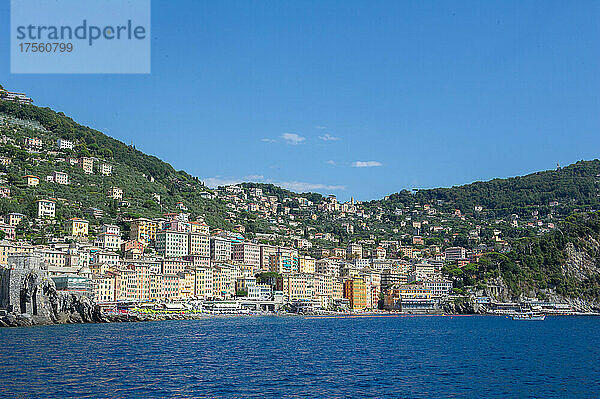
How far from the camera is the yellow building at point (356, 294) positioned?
11401 cm

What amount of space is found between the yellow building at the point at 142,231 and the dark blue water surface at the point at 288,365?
176 ft

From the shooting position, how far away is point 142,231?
357 ft

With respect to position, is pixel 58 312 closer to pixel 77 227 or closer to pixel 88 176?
pixel 77 227

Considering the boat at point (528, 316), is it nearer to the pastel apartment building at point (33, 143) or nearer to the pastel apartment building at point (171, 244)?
the pastel apartment building at point (171, 244)

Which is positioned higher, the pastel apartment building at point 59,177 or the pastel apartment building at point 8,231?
the pastel apartment building at point 59,177

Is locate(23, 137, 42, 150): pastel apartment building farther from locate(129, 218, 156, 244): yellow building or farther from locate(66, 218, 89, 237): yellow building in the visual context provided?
locate(129, 218, 156, 244): yellow building

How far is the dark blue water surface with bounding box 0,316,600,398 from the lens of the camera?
2700 centimetres

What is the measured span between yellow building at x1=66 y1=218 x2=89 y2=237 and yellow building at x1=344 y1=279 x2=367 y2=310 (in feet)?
152

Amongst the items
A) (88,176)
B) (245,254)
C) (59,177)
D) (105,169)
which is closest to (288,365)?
(245,254)

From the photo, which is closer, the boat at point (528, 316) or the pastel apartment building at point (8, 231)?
the pastel apartment building at point (8, 231)

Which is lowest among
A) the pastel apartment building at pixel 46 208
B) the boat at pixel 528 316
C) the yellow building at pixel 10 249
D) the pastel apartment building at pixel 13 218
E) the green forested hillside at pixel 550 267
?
the boat at pixel 528 316

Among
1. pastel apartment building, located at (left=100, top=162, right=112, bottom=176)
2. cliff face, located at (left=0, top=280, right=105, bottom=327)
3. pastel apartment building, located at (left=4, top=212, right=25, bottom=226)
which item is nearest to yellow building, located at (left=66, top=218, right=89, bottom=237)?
pastel apartment building, located at (left=4, top=212, right=25, bottom=226)

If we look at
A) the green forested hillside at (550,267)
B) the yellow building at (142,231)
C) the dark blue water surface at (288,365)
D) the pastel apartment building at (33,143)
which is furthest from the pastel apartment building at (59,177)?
the green forested hillside at (550,267)

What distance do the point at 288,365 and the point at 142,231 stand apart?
7829 cm
